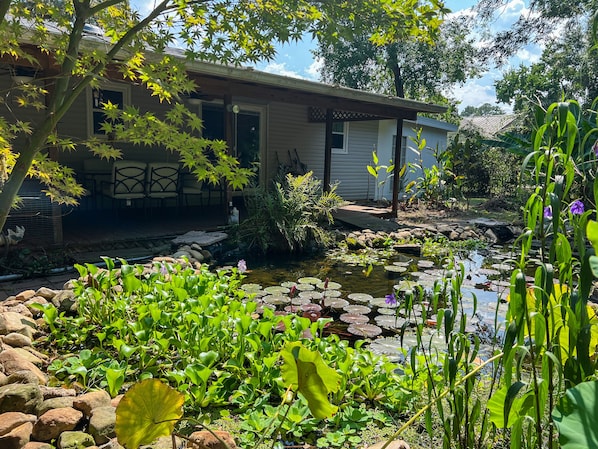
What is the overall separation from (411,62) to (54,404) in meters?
21.8

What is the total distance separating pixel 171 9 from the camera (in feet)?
6.38

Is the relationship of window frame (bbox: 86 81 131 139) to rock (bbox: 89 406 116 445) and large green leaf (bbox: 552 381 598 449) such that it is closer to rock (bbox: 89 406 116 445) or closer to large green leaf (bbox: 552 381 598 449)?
rock (bbox: 89 406 116 445)

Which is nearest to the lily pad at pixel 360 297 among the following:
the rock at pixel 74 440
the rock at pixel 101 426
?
the rock at pixel 101 426

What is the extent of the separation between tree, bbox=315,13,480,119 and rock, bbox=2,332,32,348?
19099mm

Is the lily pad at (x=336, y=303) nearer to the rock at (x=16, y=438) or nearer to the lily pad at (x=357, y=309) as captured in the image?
the lily pad at (x=357, y=309)

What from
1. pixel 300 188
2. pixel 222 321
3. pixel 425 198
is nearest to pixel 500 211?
pixel 425 198

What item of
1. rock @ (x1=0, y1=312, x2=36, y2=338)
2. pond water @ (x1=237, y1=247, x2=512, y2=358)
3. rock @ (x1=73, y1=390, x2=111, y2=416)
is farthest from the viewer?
pond water @ (x1=237, y1=247, x2=512, y2=358)

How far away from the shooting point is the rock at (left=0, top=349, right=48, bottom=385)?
2.23m

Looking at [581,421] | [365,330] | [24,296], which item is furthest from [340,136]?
[581,421]

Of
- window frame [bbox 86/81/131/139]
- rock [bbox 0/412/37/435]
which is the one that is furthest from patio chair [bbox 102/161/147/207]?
rock [bbox 0/412/37/435]

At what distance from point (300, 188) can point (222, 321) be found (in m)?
4.49

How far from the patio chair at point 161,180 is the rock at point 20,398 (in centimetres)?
576

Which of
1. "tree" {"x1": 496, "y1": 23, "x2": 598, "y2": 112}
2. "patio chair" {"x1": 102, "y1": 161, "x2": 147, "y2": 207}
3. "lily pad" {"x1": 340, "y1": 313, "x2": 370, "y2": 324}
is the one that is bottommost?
"lily pad" {"x1": 340, "y1": 313, "x2": 370, "y2": 324}

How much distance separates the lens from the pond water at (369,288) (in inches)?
147
